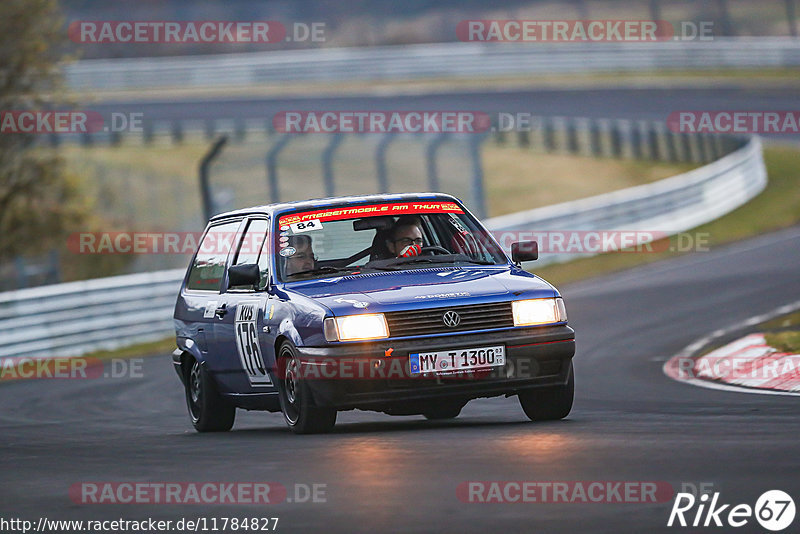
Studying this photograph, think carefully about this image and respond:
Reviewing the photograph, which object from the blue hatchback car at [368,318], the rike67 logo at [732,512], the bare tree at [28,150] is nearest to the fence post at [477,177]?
the bare tree at [28,150]

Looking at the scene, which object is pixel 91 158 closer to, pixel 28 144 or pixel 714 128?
pixel 28 144

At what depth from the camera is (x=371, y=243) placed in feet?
32.2

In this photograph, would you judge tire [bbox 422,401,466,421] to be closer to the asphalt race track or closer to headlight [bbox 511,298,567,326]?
the asphalt race track

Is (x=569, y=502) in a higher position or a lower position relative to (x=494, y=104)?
lower

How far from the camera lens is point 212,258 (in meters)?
10.8

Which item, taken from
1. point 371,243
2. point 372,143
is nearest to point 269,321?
point 371,243

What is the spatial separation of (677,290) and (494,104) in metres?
21.3

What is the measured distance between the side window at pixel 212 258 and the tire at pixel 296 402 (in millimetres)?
1553

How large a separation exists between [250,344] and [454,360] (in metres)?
1.67

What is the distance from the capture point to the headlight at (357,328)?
336 inches

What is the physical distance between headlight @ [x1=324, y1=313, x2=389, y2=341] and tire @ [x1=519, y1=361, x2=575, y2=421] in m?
1.08

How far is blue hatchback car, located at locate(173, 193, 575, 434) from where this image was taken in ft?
28.0

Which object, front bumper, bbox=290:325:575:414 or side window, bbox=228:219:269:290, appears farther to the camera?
side window, bbox=228:219:269:290

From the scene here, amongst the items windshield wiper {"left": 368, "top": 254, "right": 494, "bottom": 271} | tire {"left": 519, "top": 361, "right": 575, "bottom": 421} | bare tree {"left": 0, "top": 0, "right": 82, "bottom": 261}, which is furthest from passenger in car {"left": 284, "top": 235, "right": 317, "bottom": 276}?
bare tree {"left": 0, "top": 0, "right": 82, "bottom": 261}
